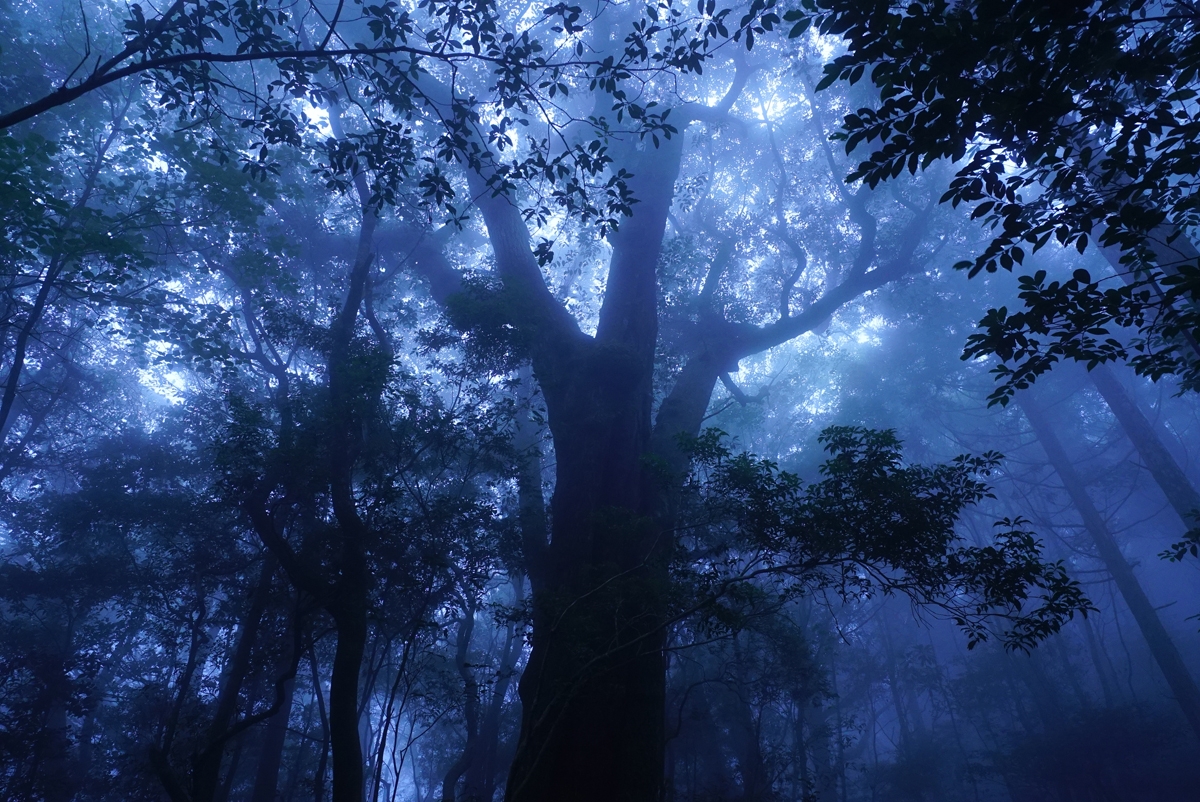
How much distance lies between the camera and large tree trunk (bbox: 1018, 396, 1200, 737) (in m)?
13.2

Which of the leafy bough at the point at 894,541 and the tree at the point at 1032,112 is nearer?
the tree at the point at 1032,112

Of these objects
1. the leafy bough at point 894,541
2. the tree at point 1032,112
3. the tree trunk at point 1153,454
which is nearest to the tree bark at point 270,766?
the leafy bough at point 894,541

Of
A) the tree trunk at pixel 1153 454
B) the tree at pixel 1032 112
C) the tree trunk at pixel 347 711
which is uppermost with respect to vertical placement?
the tree trunk at pixel 1153 454

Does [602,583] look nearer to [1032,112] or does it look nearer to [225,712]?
[225,712]

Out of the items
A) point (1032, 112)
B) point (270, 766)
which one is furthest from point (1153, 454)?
point (270, 766)

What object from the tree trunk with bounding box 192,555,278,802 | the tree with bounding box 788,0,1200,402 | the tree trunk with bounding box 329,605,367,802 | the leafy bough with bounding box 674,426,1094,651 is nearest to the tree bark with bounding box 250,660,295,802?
the tree trunk with bounding box 192,555,278,802

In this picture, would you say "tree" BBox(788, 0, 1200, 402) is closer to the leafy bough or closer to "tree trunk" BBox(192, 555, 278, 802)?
the leafy bough

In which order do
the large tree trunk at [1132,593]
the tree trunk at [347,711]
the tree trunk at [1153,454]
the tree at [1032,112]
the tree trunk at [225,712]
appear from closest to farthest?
the tree at [1032,112], the tree trunk at [347,711], the tree trunk at [225,712], the tree trunk at [1153,454], the large tree trunk at [1132,593]

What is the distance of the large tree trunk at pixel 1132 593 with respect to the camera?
13211mm

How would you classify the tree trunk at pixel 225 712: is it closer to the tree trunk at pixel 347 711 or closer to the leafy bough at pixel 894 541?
the tree trunk at pixel 347 711

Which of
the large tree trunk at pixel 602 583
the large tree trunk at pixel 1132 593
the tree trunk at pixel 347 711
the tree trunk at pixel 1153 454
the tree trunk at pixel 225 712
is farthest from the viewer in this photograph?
the large tree trunk at pixel 1132 593

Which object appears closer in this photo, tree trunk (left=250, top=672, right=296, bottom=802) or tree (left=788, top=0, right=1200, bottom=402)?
tree (left=788, top=0, right=1200, bottom=402)

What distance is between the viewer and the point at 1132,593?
15.2m

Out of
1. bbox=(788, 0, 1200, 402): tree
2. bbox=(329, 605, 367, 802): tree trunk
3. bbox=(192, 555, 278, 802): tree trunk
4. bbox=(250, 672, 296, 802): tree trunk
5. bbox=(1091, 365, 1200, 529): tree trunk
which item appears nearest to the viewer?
bbox=(788, 0, 1200, 402): tree
